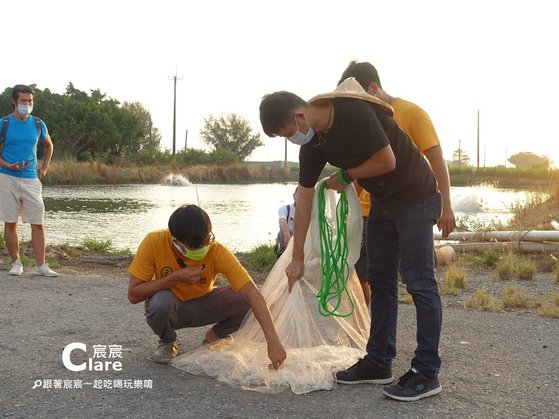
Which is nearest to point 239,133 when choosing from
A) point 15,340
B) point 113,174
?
point 113,174

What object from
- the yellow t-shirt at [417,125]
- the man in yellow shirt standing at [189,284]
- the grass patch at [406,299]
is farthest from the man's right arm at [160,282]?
the grass patch at [406,299]

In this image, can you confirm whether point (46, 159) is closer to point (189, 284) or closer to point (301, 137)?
point (189, 284)

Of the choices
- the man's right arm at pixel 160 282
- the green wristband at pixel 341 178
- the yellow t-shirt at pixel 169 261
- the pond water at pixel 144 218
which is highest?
the green wristband at pixel 341 178

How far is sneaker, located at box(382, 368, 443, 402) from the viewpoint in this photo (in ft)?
12.2

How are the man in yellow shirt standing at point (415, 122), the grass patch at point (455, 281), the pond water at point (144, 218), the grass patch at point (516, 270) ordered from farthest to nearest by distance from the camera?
the pond water at point (144, 218) → the grass patch at point (516, 270) → the grass patch at point (455, 281) → the man in yellow shirt standing at point (415, 122)

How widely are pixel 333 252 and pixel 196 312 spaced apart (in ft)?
3.06

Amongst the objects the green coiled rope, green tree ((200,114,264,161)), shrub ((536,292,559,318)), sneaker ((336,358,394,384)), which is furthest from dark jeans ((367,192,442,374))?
green tree ((200,114,264,161))

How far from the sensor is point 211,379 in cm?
407

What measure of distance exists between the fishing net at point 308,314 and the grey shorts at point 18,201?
12.1 feet

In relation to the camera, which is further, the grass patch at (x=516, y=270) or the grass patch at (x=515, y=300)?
the grass patch at (x=516, y=270)

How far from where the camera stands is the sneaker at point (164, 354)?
4.36 metres

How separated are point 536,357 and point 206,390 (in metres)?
2.31

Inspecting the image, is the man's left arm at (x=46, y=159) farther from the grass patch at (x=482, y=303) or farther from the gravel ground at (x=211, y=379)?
the grass patch at (x=482, y=303)

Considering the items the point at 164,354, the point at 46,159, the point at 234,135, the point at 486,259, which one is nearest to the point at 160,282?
the point at 164,354
